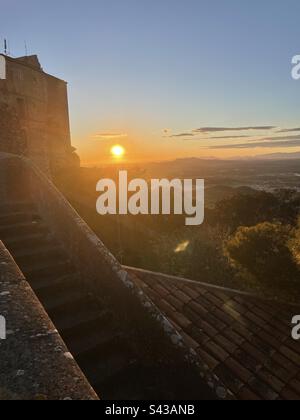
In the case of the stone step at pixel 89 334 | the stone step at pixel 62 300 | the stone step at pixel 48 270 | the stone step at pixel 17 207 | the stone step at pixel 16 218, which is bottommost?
the stone step at pixel 89 334

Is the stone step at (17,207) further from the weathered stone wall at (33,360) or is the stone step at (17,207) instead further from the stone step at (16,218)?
the weathered stone wall at (33,360)

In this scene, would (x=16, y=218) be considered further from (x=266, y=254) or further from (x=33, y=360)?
(x=266, y=254)

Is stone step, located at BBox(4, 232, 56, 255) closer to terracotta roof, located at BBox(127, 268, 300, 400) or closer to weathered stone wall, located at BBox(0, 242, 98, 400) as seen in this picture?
weathered stone wall, located at BBox(0, 242, 98, 400)

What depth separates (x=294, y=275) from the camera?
10.4m

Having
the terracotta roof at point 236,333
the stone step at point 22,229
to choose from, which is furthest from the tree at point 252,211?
the stone step at point 22,229

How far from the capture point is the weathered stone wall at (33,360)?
195cm

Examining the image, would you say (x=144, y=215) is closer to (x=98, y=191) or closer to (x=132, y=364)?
(x=98, y=191)

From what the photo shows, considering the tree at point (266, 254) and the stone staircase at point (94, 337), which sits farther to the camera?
the tree at point (266, 254)

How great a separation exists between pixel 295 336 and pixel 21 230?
577cm

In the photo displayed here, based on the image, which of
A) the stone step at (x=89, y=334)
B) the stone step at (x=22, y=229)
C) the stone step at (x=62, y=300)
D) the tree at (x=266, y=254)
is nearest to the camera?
the stone step at (x=89, y=334)

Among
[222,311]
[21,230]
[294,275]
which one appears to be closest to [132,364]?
[21,230]

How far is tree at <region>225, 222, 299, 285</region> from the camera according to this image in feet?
34.6

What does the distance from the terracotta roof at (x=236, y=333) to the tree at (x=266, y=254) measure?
2.90 meters

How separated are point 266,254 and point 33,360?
32.8 feet
